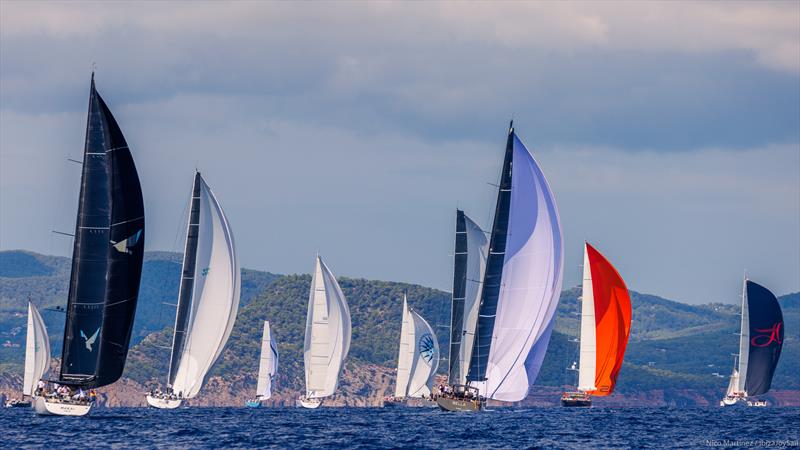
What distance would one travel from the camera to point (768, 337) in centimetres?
11888

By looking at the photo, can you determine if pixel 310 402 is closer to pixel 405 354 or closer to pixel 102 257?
pixel 405 354

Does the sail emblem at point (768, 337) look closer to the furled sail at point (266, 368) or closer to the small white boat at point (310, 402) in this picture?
the small white boat at point (310, 402)

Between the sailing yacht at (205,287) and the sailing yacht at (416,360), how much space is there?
94.3 ft

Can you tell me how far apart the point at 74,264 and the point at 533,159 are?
70.0 feet

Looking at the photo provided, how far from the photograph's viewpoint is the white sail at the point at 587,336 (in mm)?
96938

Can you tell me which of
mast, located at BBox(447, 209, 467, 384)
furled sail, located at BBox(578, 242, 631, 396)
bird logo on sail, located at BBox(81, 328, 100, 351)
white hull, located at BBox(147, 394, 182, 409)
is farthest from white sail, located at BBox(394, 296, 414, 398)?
bird logo on sail, located at BBox(81, 328, 100, 351)

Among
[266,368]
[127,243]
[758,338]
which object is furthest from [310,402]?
[127,243]

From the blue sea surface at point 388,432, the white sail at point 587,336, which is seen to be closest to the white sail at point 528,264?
the blue sea surface at point 388,432

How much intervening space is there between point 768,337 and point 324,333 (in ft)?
123

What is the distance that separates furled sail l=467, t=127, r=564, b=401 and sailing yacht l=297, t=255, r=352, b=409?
30.3 metres

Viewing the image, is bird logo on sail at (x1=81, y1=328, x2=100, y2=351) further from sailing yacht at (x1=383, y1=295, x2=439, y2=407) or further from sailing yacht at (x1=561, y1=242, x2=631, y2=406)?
sailing yacht at (x1=383, y1=295, x2=439, y2=407)

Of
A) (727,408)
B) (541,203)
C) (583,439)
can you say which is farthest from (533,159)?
(727,408)

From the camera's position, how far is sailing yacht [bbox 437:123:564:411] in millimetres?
69938

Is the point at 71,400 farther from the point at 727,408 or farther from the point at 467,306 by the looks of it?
the point at 727,408
